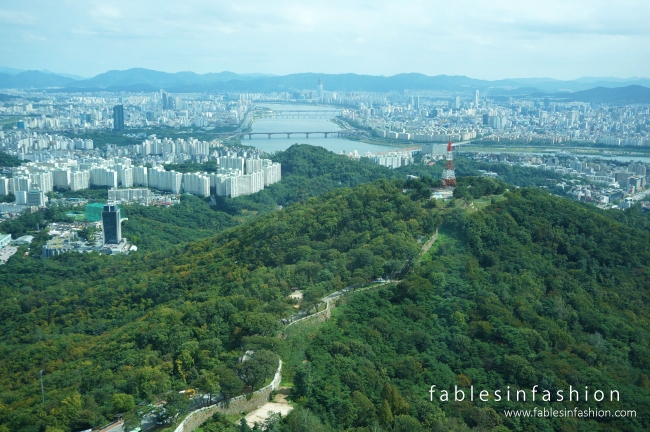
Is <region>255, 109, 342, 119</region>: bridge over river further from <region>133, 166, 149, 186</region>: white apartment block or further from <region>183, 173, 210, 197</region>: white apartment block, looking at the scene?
<region>183, 173, 210, 197</region>: white apartment block

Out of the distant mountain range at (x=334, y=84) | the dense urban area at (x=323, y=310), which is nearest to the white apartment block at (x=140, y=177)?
the dense urban area at (x=323, y=310)

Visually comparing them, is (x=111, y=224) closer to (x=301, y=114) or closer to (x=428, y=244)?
(x=428, y=244)

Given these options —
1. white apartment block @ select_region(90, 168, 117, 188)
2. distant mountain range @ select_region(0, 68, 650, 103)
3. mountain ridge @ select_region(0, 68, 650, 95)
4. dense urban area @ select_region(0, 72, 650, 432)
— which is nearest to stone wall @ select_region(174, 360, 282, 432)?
dense urban area @ select_region(0, 72, 650, 432)

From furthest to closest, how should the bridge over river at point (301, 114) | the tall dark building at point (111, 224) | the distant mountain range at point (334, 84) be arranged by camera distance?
the distant mountain range at point (334, 84), the bridge over river at point (301, 114), the tall dark building at point (111, 224)

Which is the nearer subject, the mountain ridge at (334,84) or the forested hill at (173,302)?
the forested hill at (173,302)

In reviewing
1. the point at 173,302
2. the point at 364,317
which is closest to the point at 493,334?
the point at 364,317

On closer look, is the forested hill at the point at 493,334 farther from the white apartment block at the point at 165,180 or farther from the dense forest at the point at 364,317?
the white apartment block at the point at 165,180
